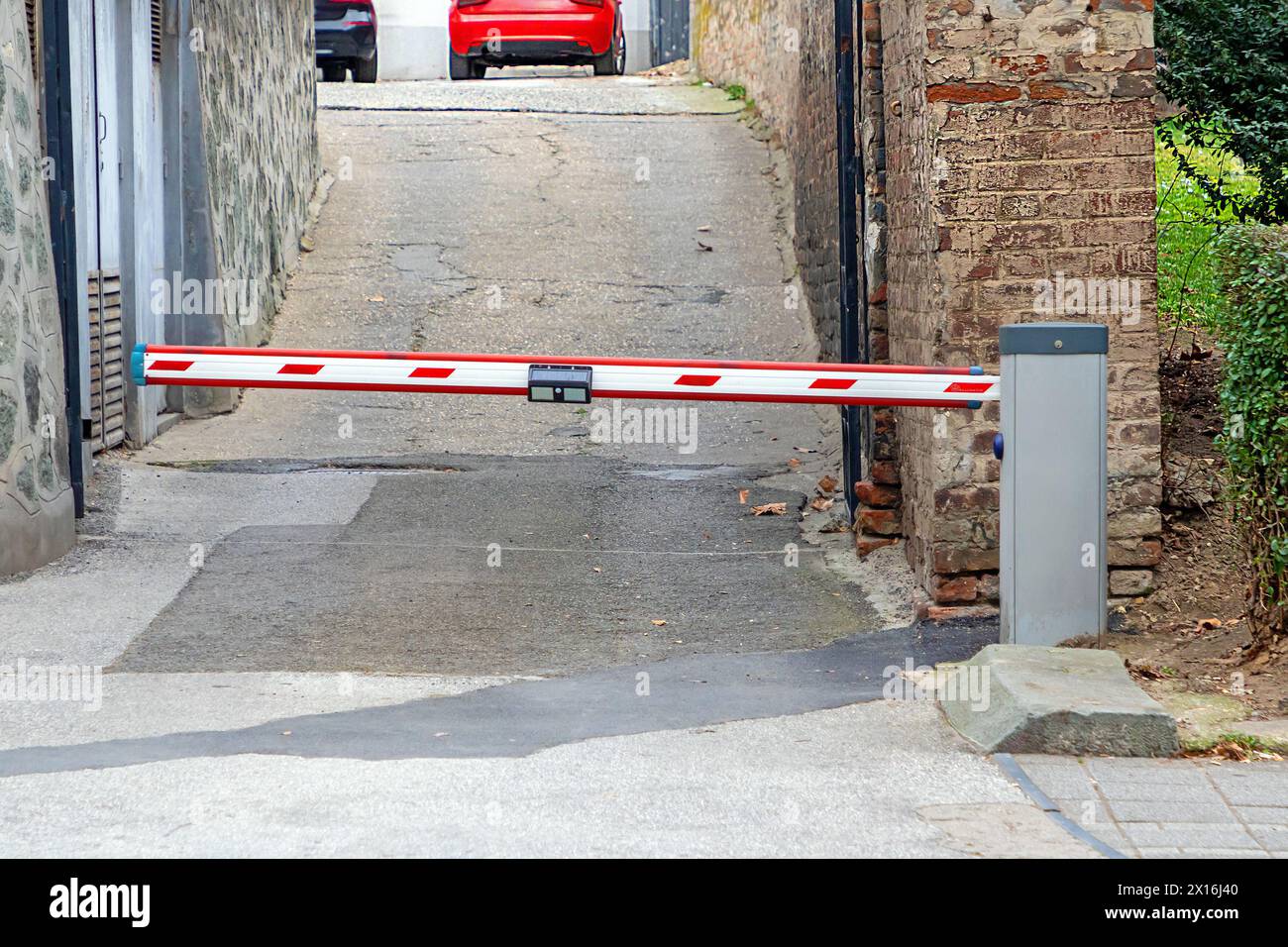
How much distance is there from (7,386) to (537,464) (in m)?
3.39

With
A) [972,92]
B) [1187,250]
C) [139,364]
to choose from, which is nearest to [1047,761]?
[972,92]

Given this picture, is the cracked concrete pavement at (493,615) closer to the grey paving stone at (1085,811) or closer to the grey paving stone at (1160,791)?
the grey paving stone at (1085,811)

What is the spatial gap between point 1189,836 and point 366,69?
55.2 ft

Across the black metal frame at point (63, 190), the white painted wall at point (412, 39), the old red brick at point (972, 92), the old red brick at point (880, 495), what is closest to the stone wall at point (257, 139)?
the black metal frame at point (63, 190)

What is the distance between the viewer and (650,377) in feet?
17.6

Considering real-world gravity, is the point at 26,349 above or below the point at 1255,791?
above

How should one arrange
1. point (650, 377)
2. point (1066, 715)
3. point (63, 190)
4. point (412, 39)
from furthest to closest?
1. point (412, 39)
2. point (63, 190)
3. point (650, 377)
4. point (1066, 715)

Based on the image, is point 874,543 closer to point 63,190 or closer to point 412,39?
point 63,190

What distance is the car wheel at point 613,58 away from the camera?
61.3ft

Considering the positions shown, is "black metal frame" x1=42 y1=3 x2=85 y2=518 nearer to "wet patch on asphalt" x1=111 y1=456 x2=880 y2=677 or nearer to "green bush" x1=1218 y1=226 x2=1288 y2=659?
"wet patch on asphalt" x1=111 y1=456 x2=880 y2=677

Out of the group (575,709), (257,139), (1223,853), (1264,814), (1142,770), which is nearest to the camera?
(1223,853)

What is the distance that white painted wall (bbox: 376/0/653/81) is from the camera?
21.8 meters

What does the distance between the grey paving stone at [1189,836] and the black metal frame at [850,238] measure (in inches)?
147

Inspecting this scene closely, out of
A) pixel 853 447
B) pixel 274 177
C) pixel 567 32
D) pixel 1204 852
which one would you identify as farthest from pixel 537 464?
pixel 567 32
